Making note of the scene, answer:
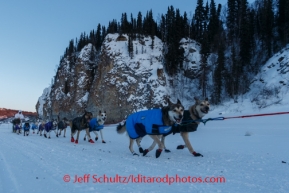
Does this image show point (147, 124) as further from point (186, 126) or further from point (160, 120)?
point (186, 126)

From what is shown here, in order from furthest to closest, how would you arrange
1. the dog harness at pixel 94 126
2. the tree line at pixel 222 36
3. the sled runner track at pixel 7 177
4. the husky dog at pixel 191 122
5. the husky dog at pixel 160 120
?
the tree line at pixel 222 36, the dog harness at pixel 94 126, the husky dog at pixel 191 122, the husky dog at pixel 160 120, the sled runner track at pixel 7 177

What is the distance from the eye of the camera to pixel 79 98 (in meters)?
44.4

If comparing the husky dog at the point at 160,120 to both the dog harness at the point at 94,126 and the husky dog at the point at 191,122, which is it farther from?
the dog harness at the point at 94,126

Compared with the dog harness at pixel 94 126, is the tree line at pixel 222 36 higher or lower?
higher

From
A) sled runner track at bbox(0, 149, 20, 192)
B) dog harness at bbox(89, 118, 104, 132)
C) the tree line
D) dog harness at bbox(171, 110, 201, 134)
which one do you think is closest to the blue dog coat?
dog harness at bbox(171, 110, 201, 134)

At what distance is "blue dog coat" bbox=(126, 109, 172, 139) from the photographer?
7062 millimetres

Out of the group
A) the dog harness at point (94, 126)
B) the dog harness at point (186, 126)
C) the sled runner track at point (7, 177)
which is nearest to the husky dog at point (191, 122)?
the dog harness at point (186, 126)

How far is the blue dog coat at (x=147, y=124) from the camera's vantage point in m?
7.06

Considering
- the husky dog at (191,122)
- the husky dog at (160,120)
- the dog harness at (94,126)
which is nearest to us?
the husky dog at (160,120)

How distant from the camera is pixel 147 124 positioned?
7219mm

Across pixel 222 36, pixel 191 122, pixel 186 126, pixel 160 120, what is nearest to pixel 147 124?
pixel 160 120

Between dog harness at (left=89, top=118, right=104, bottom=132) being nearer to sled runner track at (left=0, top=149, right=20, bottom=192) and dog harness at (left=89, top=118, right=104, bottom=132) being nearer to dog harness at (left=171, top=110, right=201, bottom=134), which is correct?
dog harness at (left=171, top=110, right=201, bottom=134)

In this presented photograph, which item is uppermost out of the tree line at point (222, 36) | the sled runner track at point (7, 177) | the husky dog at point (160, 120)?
the tree line at point (222, 36)

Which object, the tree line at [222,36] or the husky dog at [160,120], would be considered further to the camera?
the tree line at [222,36]
